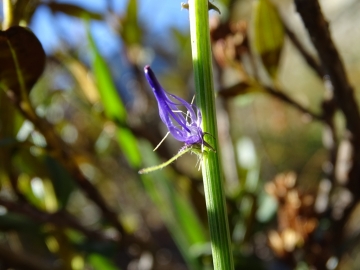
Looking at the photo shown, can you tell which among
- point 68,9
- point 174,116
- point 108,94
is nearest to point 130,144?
point 108,94

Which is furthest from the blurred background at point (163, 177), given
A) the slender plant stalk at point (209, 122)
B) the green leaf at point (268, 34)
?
the slender plant stalk at point (209, 122)

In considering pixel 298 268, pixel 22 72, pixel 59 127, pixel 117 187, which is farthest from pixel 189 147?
pixel 117 187

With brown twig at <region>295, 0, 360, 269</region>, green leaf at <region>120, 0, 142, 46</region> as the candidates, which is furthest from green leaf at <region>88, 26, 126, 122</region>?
brown twig at <region>295, 0, 360, 269</region>

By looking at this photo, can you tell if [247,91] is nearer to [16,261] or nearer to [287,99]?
[287,99]

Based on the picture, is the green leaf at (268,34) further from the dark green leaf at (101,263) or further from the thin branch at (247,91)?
the dark green leaf at (101,263)

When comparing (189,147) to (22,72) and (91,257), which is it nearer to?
(22,72)

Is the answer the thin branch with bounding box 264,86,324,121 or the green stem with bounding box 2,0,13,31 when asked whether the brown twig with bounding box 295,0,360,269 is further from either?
the green stem with bounding box 2,0,13,31
